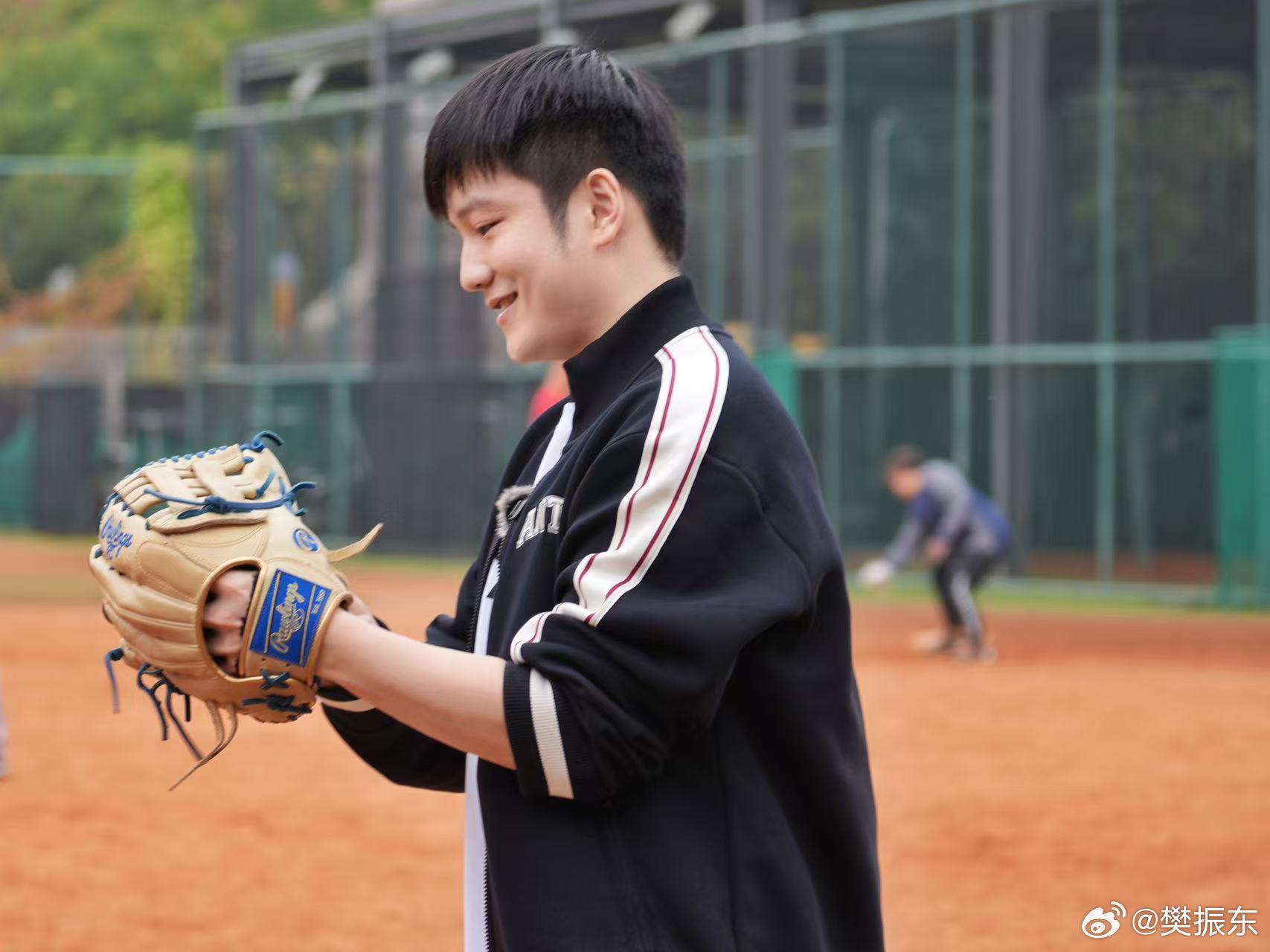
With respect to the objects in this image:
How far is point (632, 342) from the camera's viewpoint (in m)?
2.00

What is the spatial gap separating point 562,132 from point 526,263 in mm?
148

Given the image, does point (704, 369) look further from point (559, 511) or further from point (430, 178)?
point (430, 178)

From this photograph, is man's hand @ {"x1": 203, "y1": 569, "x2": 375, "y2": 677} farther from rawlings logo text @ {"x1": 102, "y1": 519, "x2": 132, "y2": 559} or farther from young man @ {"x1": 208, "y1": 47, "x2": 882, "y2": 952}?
rawlings logo text @ {"x1": 102, "y1": 519, "x2": 132, "y2": 559}

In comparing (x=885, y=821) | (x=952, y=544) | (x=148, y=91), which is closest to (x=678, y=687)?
(x=885, y=821)

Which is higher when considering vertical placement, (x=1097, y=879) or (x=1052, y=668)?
(x=1097, y=879)

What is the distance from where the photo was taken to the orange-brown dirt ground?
5617mm

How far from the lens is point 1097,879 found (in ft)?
20.4

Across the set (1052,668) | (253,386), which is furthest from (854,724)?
(253,386)

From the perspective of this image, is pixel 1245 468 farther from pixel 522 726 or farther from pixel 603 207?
pixel 522 726

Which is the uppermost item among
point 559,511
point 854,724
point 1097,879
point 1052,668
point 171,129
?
point 171,129

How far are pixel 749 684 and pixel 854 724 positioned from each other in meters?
0.18

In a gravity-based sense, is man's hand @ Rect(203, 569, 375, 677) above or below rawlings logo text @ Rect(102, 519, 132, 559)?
below
